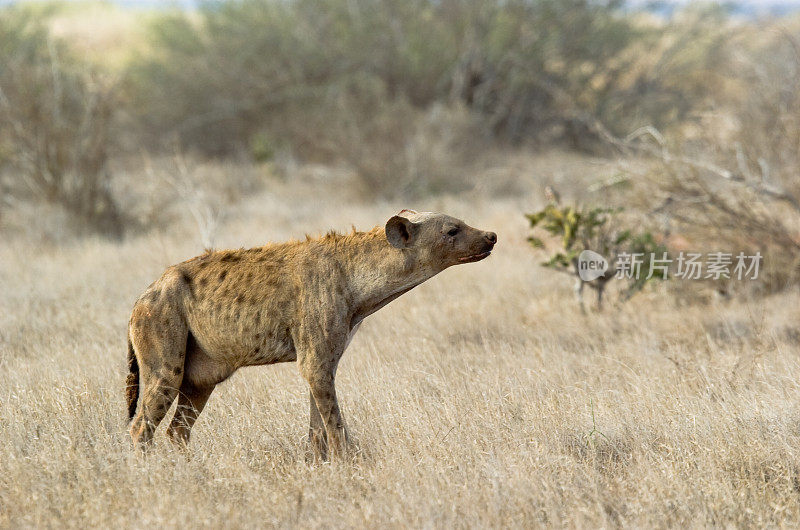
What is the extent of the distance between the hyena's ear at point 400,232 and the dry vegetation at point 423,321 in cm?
113

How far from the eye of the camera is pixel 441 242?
4.15 m

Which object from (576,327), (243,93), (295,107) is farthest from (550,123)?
(576,327)

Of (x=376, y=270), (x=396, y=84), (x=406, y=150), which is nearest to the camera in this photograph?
(x=376, y=270)

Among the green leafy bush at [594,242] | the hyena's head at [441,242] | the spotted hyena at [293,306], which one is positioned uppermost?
the green leafy bush at [594,242]

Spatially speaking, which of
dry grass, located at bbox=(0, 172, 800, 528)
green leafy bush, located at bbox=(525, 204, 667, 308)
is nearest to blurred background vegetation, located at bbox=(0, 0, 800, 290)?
green leafy bush, located at bbox=(525, 204, 667, 308)

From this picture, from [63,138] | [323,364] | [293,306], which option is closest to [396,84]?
[63,138]

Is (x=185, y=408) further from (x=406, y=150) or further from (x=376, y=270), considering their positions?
(x=406, y=150)

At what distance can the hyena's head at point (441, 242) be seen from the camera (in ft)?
13.5

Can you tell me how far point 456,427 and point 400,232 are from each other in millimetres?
1304

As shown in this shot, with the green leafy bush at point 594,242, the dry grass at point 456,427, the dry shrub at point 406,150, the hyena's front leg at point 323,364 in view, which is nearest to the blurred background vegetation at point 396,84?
the dry shrub at point 406,150

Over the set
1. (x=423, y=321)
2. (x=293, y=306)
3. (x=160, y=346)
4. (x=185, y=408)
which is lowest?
(x=185, y=408)

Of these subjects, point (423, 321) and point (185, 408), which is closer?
point (185, 408)

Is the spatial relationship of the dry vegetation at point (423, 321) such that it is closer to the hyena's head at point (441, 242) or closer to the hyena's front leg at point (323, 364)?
the hyena's front leg at point (323, 364)

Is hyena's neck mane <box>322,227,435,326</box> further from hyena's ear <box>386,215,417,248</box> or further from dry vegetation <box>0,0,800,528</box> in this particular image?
dry vegetation <box>0,0,800,528</box>
